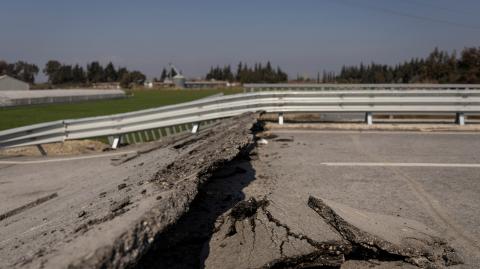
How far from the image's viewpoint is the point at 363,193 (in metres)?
4.87

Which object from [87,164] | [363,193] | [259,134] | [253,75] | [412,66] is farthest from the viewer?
[253,75]

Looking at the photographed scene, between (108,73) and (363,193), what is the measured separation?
164 metres

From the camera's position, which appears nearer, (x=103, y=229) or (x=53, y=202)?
(x=103, y=229)

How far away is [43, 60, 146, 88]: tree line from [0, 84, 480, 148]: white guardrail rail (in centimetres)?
13098

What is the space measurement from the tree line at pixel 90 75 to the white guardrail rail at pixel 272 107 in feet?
430

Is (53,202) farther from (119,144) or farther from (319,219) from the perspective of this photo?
(119,144)

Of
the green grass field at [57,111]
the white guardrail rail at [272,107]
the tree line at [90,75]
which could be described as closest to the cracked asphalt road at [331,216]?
the white guardrail rail at [272,107]

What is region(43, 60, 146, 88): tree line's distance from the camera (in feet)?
475

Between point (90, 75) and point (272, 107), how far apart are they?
156167mm

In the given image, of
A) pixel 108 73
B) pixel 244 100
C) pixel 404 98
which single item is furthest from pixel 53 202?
pixel 108 73

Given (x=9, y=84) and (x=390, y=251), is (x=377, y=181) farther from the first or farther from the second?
(x=9, y=84)

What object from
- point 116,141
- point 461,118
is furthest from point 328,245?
point 461,118

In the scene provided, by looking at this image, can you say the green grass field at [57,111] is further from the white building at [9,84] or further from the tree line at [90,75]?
the tree line at [90,75]

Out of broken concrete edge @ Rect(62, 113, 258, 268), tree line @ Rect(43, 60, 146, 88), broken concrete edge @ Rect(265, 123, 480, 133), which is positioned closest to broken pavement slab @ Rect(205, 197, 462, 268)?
broken concrete edge @ Rect(62, 113, 258, 268)
